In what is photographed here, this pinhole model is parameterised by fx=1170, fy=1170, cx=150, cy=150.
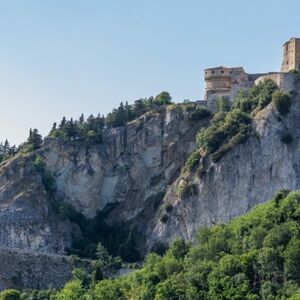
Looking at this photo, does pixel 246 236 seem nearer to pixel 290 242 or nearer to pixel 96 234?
pixel 290 242

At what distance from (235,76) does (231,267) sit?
31.6 meters

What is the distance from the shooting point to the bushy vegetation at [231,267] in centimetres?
6812

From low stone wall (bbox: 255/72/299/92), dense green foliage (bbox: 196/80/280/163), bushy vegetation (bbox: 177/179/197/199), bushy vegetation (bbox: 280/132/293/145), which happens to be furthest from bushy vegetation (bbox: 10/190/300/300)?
low stone wall (bbox: 255/72/299/92)

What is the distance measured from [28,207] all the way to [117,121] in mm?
11924

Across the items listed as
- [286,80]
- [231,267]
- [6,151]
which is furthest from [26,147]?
[231,267]

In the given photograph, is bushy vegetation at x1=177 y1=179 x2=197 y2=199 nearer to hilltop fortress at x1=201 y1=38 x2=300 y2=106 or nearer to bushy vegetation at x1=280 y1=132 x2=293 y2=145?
bushy vegetation at x1=280 y1=132 x2=293 y2=145

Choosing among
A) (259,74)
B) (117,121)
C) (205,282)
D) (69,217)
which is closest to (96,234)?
(69,217)

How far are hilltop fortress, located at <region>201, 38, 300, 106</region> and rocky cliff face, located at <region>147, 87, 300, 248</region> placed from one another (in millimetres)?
5316

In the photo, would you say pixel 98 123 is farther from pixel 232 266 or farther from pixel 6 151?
pixel 232 266

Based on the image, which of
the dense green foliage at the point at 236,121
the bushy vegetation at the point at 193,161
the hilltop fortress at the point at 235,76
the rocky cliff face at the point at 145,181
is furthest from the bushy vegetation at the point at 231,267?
the hilltop fortress at the point at 235,76

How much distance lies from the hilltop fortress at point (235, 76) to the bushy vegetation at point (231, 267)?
58.1 feet

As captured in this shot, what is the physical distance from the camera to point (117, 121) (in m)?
100

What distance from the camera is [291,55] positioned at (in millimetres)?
94875

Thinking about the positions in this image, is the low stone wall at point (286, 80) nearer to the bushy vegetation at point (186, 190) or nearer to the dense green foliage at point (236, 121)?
the dense green foliage at point (236, 121)
